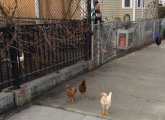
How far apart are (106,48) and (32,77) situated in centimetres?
338

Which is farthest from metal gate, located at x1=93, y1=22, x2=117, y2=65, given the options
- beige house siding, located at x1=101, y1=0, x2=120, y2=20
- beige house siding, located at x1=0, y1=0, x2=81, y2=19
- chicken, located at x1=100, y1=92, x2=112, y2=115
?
beige house siding, located at x1=101, y1=0, x2=120, y2=20

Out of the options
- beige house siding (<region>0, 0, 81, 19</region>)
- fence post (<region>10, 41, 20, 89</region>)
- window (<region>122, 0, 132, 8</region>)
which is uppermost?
window (<region>122, 0, 132, 8</region>)

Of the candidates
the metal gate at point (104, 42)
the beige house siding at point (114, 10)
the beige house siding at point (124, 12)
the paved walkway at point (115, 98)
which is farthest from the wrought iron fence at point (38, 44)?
the beige house siding at point (124, 12)

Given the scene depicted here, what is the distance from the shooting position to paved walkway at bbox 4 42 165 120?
188 inches

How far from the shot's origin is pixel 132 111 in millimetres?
4934

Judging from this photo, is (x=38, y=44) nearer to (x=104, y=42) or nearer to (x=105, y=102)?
(x=105, y=102)

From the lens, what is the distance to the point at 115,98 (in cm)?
557

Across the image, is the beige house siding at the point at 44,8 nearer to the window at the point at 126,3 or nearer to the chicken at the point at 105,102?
the chicken at the point at 105,102

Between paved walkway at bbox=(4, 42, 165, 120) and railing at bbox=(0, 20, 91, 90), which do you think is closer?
paved walkway at bbox=(4, 42, 165, 120)

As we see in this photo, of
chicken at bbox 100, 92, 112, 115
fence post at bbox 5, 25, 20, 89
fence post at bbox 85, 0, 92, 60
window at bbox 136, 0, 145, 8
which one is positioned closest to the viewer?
chicken at bbox 100, 92, 112, 115

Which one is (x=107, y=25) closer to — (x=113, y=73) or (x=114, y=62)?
(x=114, y=62)

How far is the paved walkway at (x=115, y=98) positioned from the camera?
478 centimetres

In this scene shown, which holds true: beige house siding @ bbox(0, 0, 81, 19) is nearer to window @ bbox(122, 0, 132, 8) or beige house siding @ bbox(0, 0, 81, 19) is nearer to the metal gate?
the metal gate

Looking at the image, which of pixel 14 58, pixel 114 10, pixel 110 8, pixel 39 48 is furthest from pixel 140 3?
pixel 14 58
